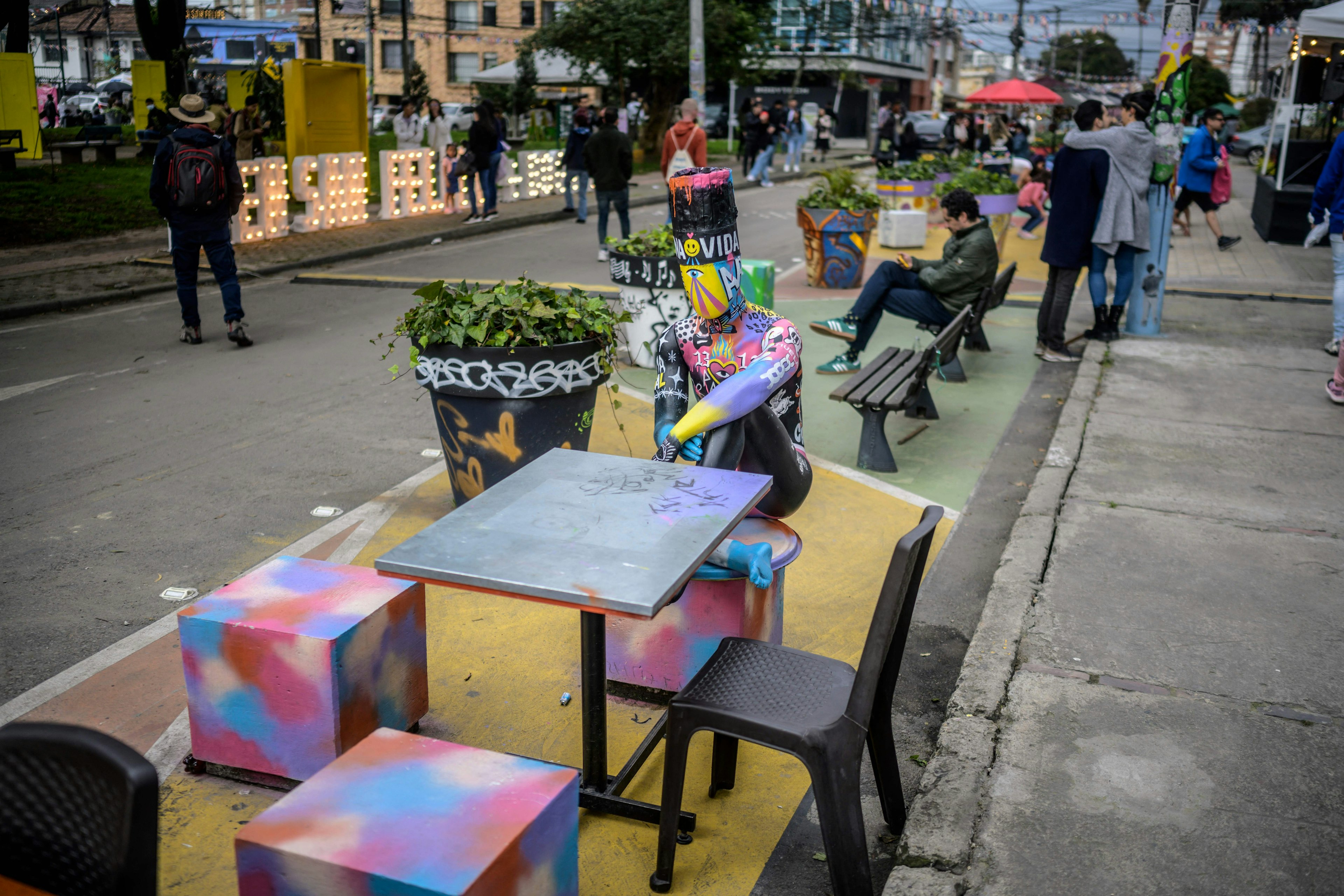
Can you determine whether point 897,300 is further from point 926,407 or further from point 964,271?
point 926,407

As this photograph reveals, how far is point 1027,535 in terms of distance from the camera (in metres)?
5.04

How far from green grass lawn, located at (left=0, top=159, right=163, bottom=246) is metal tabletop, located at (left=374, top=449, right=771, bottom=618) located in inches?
570

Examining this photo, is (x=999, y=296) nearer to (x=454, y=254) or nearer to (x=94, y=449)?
(x=94, y=449)

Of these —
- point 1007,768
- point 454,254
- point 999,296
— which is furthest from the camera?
point 454,254

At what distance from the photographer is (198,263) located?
Result: 353 inches

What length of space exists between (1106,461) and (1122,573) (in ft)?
5.53

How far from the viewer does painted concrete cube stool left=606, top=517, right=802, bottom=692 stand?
3508 millimetres

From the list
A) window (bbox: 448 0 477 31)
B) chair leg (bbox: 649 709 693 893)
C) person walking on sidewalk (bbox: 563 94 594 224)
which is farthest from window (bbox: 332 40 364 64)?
chair leg (bbox: 649 709 693 893)

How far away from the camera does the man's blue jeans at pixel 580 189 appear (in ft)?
55.8

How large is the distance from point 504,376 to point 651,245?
3.25 m

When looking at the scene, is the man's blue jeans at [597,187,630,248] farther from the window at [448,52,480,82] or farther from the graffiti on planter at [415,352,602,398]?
the window at [448,52,480,82]

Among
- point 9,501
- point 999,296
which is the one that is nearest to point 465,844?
point 9,501

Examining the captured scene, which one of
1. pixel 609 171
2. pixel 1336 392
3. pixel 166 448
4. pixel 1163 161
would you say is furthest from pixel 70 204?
pixel 1336 392

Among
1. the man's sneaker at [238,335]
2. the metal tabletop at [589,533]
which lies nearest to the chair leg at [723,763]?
the metal tabletop at [589,533]
